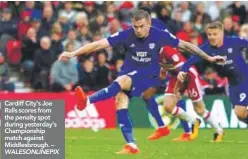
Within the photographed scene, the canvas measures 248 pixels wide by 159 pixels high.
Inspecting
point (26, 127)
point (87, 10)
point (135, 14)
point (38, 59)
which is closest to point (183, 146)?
point (135, 14)

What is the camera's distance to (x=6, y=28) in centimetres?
2619

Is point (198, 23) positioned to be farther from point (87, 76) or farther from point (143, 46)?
point (143, 46)

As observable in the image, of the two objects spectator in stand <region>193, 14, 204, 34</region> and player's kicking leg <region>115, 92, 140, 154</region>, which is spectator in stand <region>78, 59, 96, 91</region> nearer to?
spectator in stand <region>193, 14, 204, 34</region>

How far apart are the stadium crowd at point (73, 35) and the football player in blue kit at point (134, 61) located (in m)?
7.78

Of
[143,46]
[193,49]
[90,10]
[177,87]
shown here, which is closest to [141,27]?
[143,46]

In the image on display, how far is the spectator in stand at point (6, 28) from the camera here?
85.0 ft

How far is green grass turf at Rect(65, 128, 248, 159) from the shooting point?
51.7 ft

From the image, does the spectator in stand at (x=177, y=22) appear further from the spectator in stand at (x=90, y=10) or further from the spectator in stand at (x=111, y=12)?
the spectator in stand at (x=90, y=10)

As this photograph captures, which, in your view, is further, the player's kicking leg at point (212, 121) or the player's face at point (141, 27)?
the player's kicking leg at point (212, 121)

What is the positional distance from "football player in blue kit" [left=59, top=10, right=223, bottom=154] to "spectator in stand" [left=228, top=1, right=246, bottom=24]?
39.7 feet

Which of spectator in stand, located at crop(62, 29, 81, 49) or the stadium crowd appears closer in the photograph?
the stadium crowd

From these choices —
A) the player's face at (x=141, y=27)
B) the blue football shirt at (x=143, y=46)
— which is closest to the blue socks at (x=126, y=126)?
the blue football shirt at (x=143, y=46)

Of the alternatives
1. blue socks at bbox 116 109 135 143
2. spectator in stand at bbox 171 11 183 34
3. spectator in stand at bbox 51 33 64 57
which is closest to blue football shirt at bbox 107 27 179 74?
blue socks at bbox 116 109 135 143

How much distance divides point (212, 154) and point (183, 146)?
1849 millimetres
